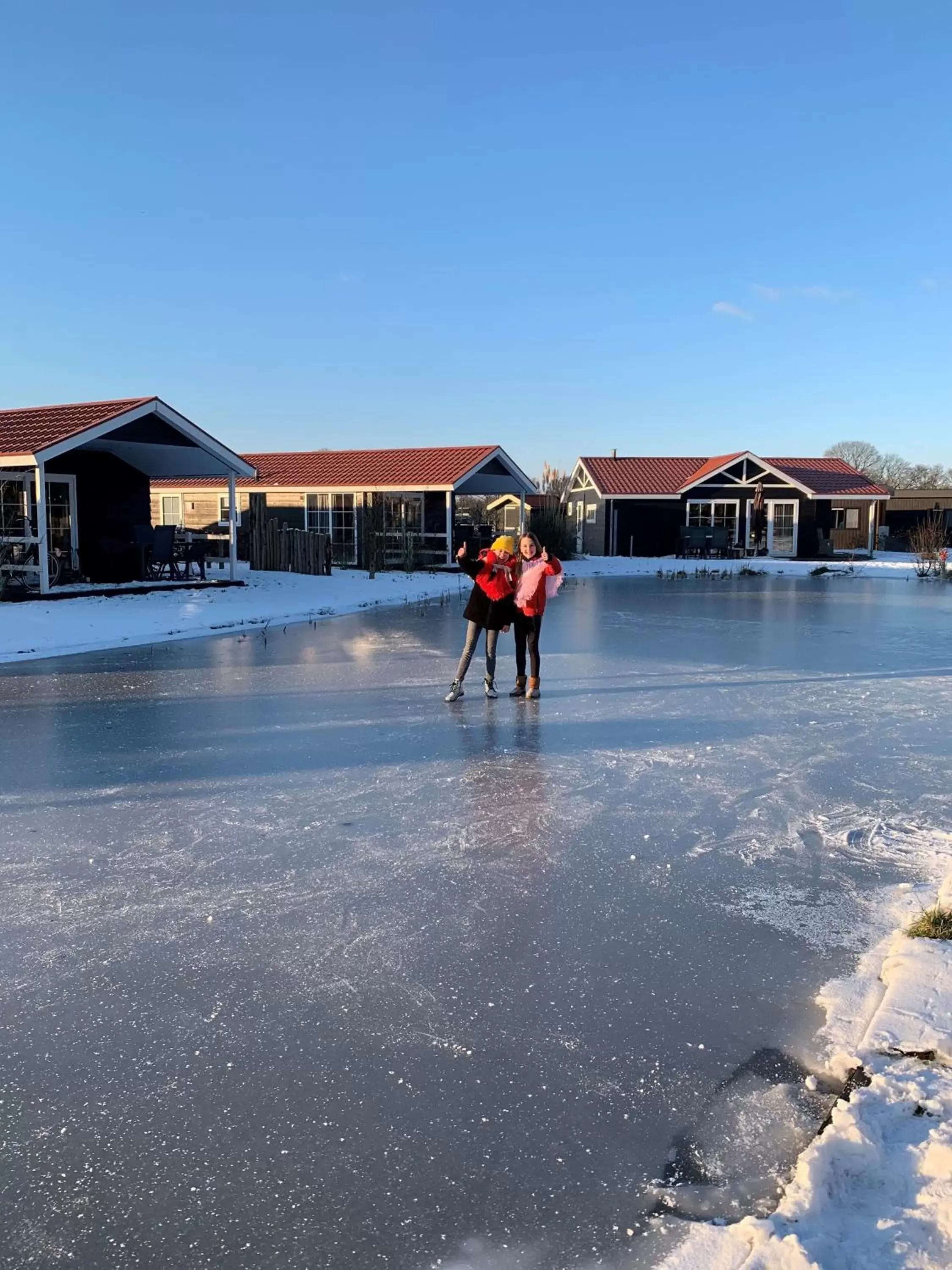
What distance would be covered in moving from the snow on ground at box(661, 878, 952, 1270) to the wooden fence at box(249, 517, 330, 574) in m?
23.1

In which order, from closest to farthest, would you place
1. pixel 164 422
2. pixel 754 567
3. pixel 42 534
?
pixel 42 534 < pixel 164 422 < pixel 754 567

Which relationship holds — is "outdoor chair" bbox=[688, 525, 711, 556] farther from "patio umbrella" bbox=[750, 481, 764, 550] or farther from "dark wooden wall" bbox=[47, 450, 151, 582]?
"dark wooden wall" bbox=[47, 450, 151, 582]

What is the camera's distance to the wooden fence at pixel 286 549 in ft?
84.8

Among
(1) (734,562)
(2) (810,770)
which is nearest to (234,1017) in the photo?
(2) (810,770)

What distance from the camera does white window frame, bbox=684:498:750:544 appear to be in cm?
4116

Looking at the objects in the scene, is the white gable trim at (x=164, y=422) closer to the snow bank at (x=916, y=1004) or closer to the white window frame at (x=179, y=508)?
the white window frame at (x=179, y=508)

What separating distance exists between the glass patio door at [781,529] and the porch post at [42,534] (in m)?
31.1

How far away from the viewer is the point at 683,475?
43.0 metres

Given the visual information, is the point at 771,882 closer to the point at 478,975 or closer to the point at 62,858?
the point at 478,975

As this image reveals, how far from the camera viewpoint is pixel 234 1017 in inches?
135

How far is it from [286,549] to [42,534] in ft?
34.4

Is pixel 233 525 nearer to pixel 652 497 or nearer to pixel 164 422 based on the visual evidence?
pixel 164 422

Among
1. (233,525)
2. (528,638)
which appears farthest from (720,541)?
(528,638)

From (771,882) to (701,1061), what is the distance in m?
1.69
